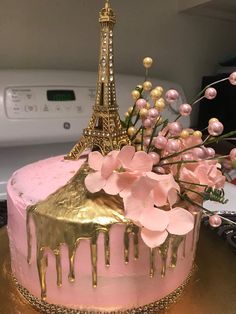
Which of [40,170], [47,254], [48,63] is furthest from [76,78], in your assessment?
[47,254]

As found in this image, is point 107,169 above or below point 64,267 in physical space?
above

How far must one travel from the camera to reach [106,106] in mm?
451

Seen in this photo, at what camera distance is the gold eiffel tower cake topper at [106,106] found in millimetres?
435

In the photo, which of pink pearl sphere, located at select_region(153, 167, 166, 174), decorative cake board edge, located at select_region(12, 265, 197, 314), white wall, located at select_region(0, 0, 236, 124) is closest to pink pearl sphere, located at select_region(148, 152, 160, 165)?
pink pearl sphere, located at select_region(153, 167, 166, 174)

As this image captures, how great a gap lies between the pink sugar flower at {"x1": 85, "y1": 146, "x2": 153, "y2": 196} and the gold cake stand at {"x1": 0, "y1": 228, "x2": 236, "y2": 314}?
0.18 metres

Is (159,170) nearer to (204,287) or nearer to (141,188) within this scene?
(141,188)

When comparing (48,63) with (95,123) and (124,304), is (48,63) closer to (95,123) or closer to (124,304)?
(95,123)

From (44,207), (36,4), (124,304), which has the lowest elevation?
(124,304)

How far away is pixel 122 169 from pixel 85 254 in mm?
103

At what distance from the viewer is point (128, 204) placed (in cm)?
34

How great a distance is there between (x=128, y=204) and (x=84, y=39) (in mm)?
736

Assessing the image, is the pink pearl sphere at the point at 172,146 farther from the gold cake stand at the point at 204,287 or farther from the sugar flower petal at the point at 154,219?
the gold cake stand at the point at 204,287

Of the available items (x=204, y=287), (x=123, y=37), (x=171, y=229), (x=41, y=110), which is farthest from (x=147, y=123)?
(x=123, y=37)

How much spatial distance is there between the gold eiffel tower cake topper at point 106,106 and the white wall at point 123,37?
0.52m
